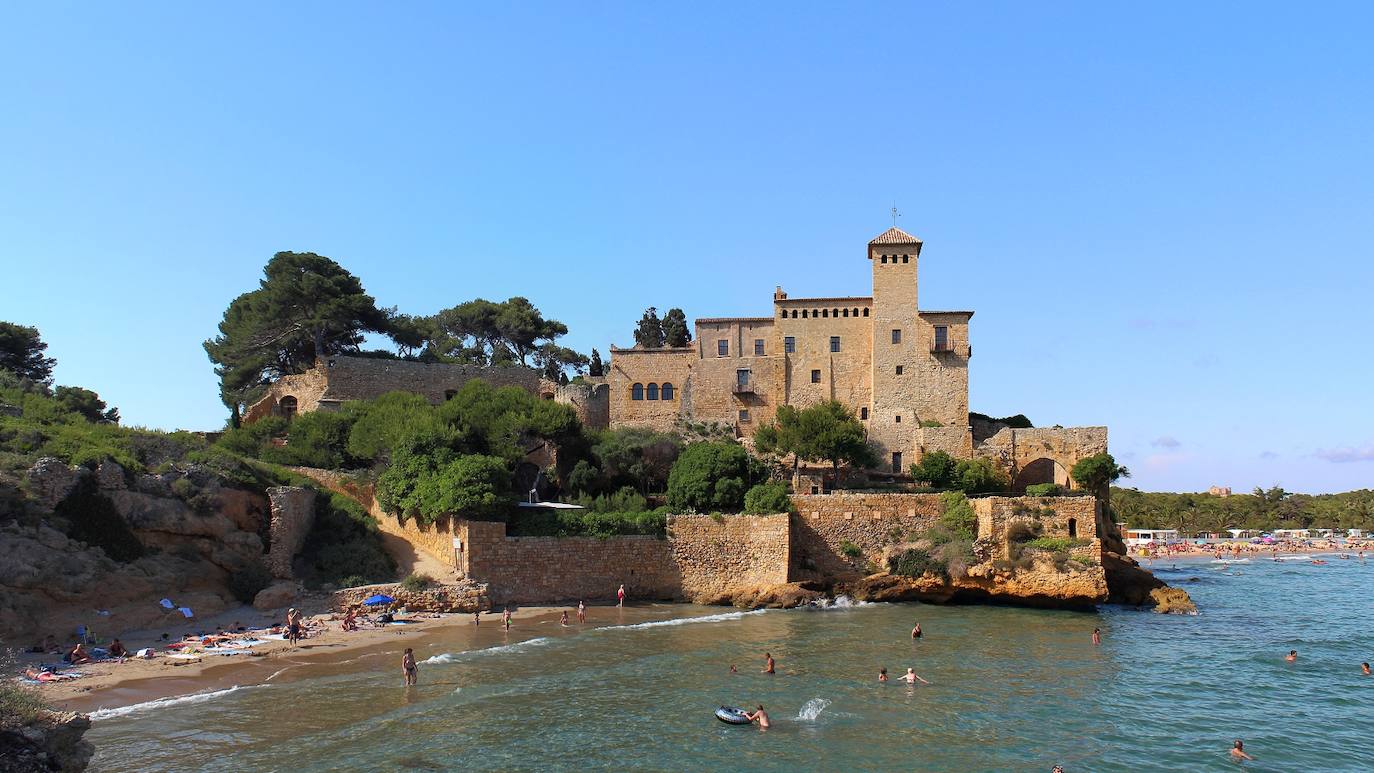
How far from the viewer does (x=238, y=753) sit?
14.1 m

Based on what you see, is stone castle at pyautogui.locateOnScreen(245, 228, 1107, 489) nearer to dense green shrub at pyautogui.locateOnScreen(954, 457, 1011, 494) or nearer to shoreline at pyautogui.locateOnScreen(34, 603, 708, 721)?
dense green shrub at pyautogui.locateOnScreen(954, 457, 1011, 494)

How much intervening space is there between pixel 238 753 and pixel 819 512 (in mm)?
21165

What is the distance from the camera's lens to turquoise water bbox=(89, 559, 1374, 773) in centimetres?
1455

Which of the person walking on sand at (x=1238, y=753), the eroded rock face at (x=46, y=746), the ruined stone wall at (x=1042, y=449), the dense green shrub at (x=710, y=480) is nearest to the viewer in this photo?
the eroded rock face at (x=46, y=746)

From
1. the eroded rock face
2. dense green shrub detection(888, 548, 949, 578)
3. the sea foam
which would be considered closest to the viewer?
the eroded rock face

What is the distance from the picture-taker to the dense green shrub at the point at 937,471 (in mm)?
36344

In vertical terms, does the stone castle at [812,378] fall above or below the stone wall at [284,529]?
above

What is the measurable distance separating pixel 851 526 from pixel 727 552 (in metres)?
4.65

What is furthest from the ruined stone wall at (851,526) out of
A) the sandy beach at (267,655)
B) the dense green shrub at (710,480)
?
the sandy beach at (267,655)

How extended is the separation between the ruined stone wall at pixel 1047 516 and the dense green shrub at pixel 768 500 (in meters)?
6.86

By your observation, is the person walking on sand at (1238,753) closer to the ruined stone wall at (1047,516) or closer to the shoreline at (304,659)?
the ruined stone wall at (1047,516)

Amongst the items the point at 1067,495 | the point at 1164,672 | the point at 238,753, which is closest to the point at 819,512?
the point at 1067,495

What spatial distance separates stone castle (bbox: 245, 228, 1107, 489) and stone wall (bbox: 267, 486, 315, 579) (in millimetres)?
12361

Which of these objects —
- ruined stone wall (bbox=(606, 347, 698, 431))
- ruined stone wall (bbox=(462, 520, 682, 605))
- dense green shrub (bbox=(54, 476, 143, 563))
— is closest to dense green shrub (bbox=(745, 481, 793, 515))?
ruined stone wall (bbox=(462, 520, 682, 605))
